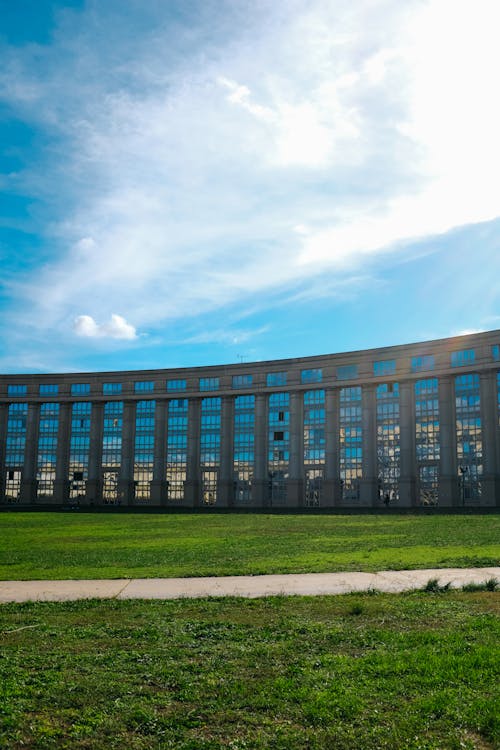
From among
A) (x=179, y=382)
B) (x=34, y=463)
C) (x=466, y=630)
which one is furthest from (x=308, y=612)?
(x=34, y=463)

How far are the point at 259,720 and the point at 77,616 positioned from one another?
5.92 metres

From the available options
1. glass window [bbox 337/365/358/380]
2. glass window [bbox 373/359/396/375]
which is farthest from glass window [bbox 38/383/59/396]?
glass window [bbox 373/359/396/375]

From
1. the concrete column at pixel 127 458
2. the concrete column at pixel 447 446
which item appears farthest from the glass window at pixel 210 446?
the concrete column at pixel 447 446

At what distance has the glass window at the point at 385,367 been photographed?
95.0 metres

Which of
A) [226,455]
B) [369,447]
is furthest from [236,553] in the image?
[226,455]

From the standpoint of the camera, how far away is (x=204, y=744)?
6203 mm

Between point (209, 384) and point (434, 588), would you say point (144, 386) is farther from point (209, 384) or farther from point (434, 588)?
point (434, 588)

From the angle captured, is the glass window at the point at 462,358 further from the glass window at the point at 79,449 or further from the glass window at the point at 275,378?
the glass window at the point at 79,449

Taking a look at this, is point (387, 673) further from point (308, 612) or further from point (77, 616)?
point (77, 616)

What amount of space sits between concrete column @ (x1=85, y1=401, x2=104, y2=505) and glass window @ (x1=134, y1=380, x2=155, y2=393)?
6.99m

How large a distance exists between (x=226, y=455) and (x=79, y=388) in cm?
2955

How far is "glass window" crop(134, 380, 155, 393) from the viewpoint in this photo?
375 feet

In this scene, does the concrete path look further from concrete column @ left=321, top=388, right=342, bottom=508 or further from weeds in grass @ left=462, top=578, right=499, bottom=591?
concrete column @ left=321, top=388, right=342, bottom=508

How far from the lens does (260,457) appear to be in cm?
10494
